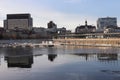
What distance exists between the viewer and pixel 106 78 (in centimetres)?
3416

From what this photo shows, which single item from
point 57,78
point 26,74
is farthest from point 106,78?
point 26,74

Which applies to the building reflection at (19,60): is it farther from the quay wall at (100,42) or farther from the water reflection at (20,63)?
the quay wall at (100,42)

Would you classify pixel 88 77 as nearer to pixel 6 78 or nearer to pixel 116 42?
pixel 6 78

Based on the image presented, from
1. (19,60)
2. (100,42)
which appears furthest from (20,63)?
(100,42)

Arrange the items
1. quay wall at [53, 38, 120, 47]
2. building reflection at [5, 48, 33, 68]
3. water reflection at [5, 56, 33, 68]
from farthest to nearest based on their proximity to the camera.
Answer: quay wall at [53, 38, 120, 47] < building reflection at [5, 48, 33, 68] < water reflection at [5, 56, 33, 68]

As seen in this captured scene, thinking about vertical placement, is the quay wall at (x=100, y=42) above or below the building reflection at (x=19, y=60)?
above

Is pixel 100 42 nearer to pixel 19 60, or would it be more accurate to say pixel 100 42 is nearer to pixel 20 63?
pixel 19 60

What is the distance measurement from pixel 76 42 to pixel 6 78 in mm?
147699

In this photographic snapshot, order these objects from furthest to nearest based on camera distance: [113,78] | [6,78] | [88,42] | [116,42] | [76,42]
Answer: [76,42]
[88,42]
[116,42]
[6,78]
[113,78]

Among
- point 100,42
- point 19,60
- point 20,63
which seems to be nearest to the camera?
point 20,63

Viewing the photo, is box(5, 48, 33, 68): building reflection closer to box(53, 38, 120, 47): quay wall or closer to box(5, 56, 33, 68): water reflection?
box(5, 56, 33, 68): water reflection

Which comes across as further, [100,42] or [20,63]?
[100,42]

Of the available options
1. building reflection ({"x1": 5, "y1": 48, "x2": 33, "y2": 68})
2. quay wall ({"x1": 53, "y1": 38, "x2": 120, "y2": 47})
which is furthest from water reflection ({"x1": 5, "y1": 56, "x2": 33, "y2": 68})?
quay wall ({"x1": 53, "y1": 38, "x2": 120, "y2": 47})

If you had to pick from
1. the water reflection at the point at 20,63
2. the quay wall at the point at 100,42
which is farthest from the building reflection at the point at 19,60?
the quay wall at the point at 100,42
